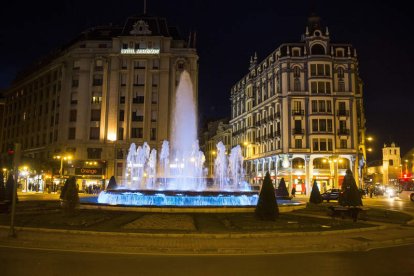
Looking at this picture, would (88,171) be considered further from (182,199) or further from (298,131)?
(182,199)

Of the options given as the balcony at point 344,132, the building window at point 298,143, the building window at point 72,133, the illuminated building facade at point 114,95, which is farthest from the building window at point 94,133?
the balcony at point 344,132

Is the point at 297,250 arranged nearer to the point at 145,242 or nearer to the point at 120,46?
the point at 145,242

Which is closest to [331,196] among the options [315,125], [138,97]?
[315,125]

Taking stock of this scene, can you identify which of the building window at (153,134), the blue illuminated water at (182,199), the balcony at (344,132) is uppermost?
the balcony at (344,132)

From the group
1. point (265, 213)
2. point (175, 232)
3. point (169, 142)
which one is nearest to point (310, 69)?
point (169, 142)

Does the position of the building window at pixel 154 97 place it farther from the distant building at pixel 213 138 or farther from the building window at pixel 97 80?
the distant building at pixel 213 138

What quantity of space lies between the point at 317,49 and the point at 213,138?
50158mm

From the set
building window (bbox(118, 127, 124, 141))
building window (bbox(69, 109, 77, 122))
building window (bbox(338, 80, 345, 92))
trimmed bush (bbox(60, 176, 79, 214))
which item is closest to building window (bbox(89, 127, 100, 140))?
building window (bbox(118, 127, 124, 141))

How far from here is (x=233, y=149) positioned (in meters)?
98.7

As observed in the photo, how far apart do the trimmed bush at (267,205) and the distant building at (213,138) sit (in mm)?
83463

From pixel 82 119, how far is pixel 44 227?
194 feet

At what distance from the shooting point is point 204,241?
50.0ft

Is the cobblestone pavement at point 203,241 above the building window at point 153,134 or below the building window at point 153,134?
below

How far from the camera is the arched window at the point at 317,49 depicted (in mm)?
75787
